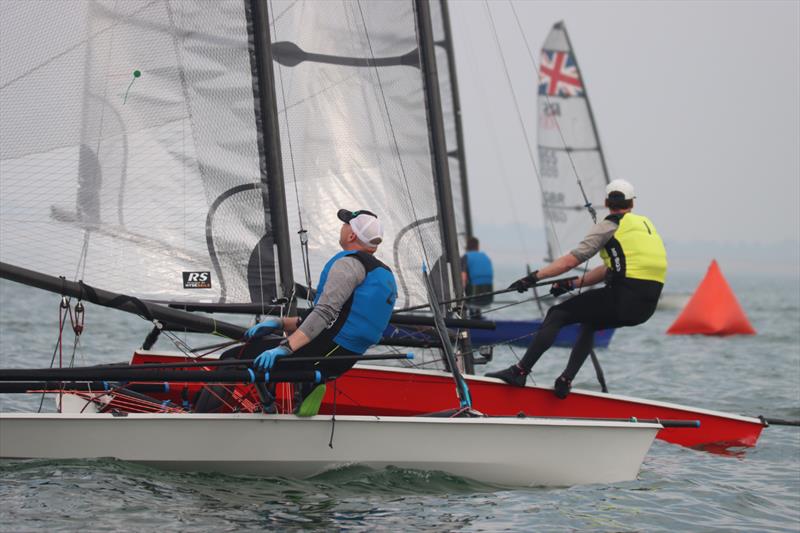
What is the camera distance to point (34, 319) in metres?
21.8

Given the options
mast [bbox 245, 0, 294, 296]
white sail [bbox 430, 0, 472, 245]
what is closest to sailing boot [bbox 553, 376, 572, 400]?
mast [bbox 245, 0, 294, 296]

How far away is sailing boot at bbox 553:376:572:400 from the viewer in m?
7.87

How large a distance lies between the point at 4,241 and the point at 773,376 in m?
9.79

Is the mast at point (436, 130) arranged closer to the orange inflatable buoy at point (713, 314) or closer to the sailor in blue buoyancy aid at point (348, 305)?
the sailor in blue buoyancy aid at point (348, 305)

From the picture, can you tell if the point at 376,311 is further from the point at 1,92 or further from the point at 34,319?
the point at 34,319

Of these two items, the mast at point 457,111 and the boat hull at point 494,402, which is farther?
the mast at point 457,111

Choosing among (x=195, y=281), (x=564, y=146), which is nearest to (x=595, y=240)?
(x=195, y=281)

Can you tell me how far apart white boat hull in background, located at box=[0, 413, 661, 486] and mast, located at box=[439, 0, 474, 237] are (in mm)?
9837

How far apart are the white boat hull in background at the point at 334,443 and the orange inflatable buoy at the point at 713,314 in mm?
14988

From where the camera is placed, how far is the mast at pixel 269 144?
23.6ft

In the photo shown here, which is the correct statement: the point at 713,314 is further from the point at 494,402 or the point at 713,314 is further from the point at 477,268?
the point at 494,402

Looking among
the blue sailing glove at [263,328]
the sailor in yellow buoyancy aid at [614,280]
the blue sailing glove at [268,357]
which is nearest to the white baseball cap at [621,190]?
the sailor in yellow buoyancy aid at [614,280]

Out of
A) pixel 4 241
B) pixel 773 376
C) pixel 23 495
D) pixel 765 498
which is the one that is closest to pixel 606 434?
pixel 765 498

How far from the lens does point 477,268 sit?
15.9 m
